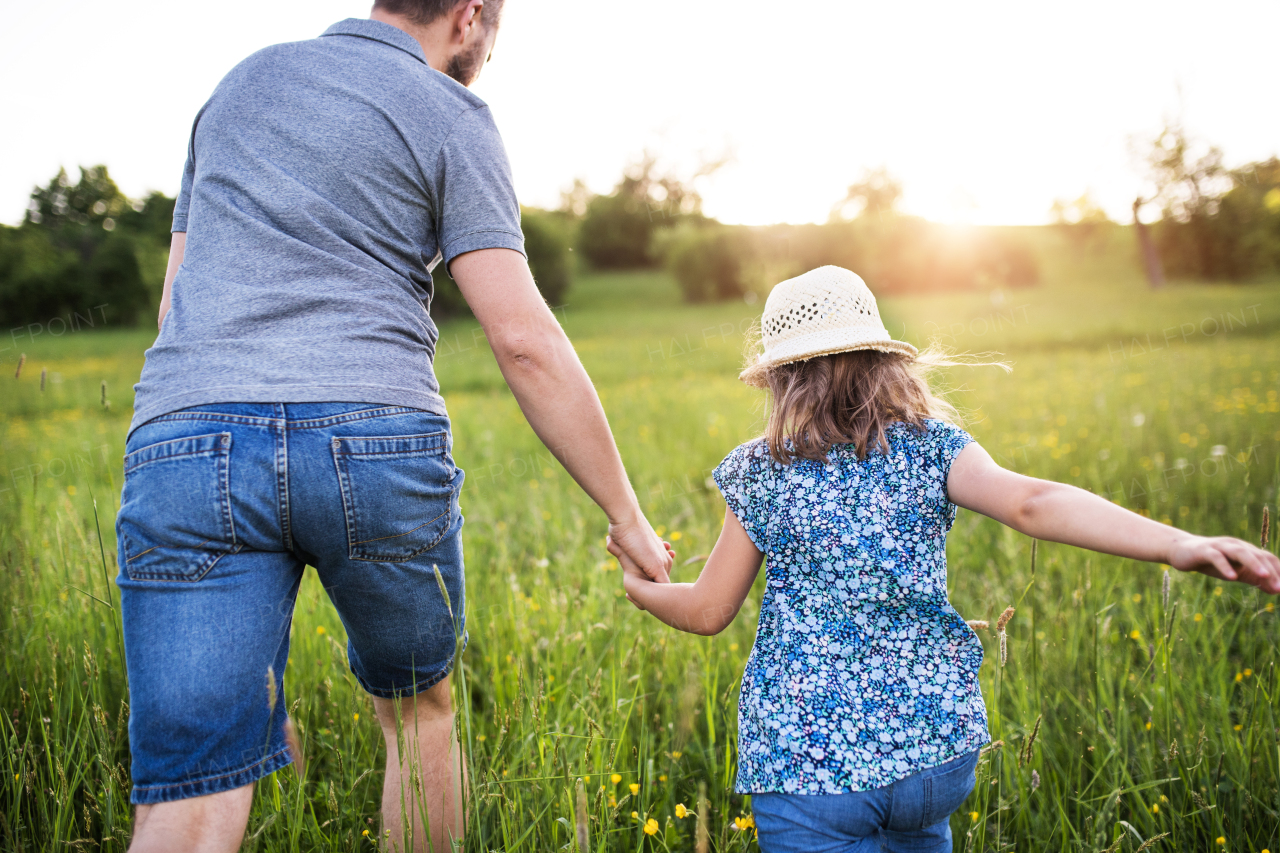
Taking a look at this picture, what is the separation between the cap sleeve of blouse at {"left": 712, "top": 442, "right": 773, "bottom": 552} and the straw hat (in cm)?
19

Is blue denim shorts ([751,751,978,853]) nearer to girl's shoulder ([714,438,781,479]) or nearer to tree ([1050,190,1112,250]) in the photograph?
girl's shoulder ([714,438,781,479])

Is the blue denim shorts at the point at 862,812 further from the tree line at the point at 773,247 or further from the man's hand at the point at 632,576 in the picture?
the tree line at the point at 773,247

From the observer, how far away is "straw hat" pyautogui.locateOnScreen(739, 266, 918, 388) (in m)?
1.34

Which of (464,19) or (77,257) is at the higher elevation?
(77,257)

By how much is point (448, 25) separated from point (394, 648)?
1224mm

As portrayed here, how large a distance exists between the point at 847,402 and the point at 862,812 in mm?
713

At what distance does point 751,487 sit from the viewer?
53.3 inches

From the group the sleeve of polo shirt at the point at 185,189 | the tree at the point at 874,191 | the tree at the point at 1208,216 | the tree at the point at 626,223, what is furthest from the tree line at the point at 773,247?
the sleeve of polo shirt at the point at 185,189

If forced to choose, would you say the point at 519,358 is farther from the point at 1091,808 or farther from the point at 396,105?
the point at 1091,808

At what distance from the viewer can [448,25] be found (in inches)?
57.1

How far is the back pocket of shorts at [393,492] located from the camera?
3.71 ft

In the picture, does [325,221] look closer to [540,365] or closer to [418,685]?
[540,365]

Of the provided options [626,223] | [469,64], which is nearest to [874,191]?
[626,223]

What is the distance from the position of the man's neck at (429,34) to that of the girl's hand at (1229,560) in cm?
150
